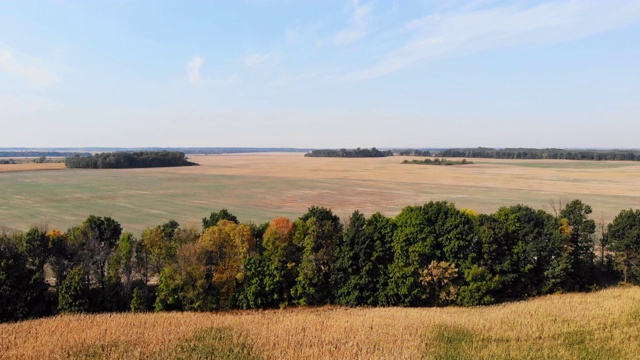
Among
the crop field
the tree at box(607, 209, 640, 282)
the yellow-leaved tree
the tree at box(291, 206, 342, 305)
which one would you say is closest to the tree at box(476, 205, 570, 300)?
the tree at box(607, 209, 640, 282)

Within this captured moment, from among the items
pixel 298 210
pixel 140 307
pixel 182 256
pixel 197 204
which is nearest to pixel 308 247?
pixel 182 256

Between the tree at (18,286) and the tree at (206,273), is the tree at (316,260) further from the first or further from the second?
the tree at (18,286)

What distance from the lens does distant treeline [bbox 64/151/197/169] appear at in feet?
560

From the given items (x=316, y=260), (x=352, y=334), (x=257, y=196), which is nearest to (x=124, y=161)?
(x=257, y=196)

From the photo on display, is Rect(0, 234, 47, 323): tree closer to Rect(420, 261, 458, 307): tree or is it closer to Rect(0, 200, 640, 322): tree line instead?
Rect(0, 200, 640, 322): tree line

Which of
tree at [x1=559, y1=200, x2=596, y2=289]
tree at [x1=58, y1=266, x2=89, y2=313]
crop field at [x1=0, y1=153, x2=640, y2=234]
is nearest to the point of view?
tree at [x1=58, y1=266, x2=89, y2=313]

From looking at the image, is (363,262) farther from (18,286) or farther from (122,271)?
(18,286)

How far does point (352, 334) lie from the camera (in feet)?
83.5

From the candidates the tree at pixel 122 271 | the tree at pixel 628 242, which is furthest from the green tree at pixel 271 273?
the tree at pixel 628 242

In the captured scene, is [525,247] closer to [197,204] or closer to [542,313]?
[542,313]

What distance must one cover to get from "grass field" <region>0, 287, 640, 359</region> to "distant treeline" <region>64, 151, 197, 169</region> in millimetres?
158667

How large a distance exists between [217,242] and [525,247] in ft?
82.7

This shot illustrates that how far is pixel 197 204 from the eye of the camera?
77500 millimetres

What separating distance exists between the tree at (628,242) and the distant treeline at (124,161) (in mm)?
174033
